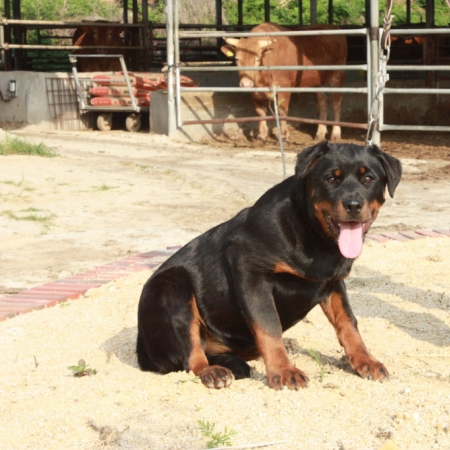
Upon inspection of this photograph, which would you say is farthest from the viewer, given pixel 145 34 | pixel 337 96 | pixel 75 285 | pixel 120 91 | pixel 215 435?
pixel 145 34

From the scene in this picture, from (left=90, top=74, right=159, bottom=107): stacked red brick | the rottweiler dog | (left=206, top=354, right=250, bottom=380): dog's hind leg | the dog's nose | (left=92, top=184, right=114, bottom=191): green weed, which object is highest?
(left=90, top=74, right=159, bottom=107): stacked red brick

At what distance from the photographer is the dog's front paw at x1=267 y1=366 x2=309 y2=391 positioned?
12.3 ft

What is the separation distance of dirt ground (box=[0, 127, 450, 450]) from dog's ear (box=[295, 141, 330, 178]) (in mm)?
895

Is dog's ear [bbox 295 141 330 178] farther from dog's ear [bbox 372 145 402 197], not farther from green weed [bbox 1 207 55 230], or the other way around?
green weed [bbox 1 207 55 230]

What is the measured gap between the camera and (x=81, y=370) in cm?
420

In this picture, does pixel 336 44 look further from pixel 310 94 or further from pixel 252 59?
pixel 252 59

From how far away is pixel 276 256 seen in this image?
3857mm

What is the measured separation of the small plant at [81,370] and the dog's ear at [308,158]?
138 cm

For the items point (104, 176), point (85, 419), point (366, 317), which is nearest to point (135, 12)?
point (104, 176)

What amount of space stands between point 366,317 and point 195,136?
400 inches

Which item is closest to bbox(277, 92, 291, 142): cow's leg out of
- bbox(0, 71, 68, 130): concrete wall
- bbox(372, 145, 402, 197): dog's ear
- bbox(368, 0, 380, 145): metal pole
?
bbox(368, 0, 380, 145): metal pole

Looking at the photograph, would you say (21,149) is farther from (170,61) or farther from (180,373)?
(180,373)

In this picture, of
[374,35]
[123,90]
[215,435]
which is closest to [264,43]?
[123,90]

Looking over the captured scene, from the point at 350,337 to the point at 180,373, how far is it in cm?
81
